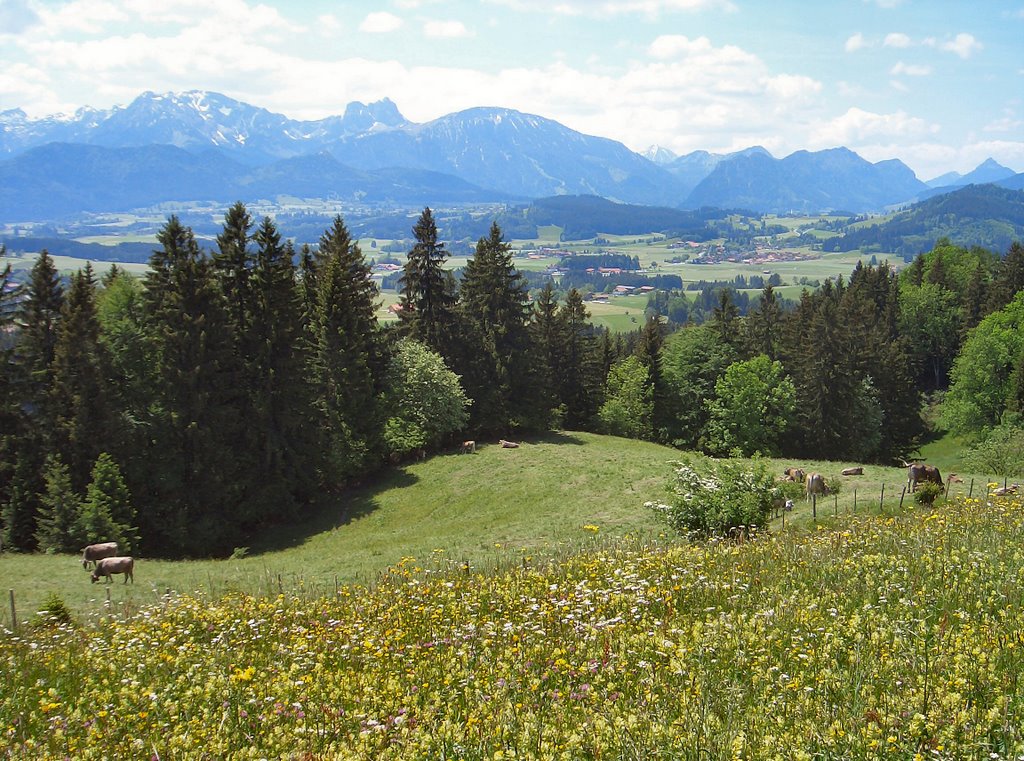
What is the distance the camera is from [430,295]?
60031 mm

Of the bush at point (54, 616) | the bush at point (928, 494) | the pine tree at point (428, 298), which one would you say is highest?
the pine tree at point (428, 298)

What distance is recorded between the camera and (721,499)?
22.0m

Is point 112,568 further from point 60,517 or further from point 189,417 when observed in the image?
point 189,417

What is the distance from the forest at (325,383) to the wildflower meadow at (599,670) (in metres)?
25.6

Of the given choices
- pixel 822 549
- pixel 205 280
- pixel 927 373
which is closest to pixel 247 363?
pixel 205 280

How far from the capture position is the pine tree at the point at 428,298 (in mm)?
59188

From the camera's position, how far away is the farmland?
5.62 meters

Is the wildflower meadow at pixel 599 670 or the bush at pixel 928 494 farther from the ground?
the wildflower meadow at pixel 599 670

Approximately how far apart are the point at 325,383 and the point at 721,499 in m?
33.4

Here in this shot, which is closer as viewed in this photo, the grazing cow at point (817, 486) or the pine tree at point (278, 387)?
the grazing cow at point (817, 486)

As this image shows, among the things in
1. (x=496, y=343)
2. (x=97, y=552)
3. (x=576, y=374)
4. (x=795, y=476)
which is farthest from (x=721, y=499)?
(x=576, y=374)

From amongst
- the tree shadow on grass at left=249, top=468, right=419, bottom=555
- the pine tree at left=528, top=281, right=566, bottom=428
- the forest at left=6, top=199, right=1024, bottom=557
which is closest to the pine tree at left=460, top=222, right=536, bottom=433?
the forest at left=6, top=199, right=1024, bottom=557

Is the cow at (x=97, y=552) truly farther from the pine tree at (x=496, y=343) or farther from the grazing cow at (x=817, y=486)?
the pine tree at (x=496, y=343)

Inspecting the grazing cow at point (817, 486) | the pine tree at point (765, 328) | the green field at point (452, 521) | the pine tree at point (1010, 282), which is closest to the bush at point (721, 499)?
the green field at point (452, 521)
